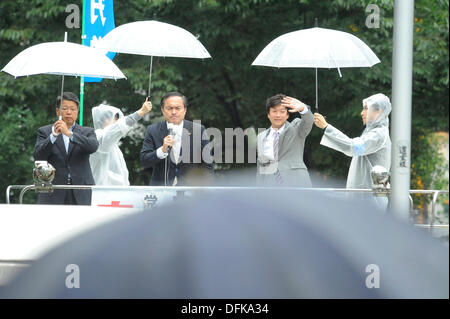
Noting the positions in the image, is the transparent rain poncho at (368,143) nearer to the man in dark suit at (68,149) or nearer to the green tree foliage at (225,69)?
the man in dark suit at (68,149)

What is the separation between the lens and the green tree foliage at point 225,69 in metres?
13.5

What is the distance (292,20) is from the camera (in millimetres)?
14406

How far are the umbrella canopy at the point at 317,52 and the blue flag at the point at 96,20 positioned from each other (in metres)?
2.45

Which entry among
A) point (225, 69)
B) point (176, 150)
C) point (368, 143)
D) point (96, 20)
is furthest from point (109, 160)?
point (225, 69)

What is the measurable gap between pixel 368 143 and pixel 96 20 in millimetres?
4284

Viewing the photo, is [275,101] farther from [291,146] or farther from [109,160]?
[109,160]

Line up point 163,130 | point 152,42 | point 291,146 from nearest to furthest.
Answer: point 291,146
point 163,130
point 152,42

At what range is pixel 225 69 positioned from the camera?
47.8ft

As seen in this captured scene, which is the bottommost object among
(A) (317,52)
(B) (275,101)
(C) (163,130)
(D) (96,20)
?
(C) (163,130)

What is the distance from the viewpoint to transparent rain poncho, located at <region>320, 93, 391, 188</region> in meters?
7.22

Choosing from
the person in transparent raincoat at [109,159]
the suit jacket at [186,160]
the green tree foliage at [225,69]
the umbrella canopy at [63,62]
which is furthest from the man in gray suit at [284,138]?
the green tree foliage at [225,69]

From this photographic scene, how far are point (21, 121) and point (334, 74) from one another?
5.10 meters

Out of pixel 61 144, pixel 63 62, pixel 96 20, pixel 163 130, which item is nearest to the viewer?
pixel 61 144
